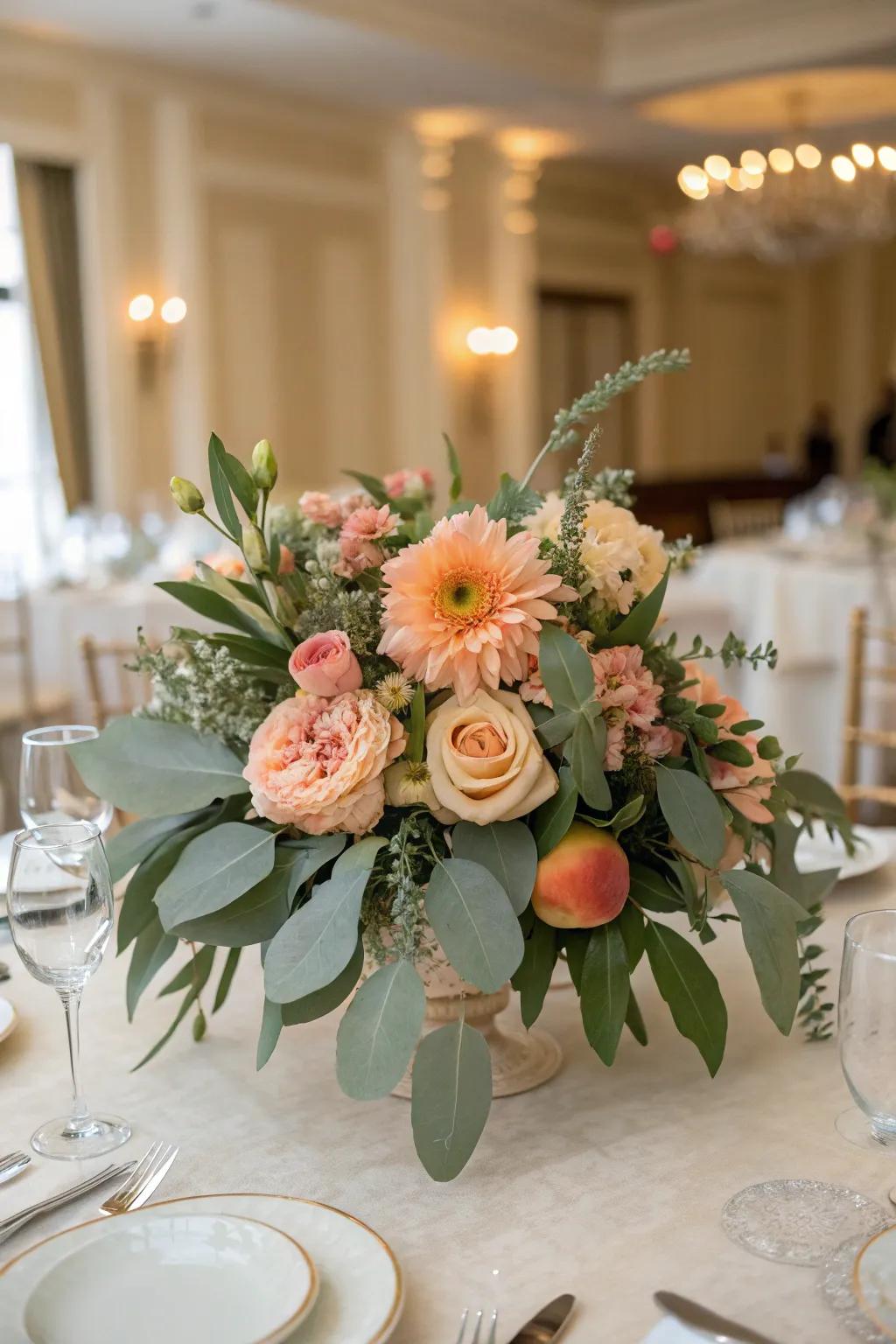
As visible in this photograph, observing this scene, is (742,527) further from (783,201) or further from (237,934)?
(237,934)

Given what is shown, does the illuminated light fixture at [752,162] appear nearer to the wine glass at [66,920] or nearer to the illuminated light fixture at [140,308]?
the illuminated light fixture at [140,308]

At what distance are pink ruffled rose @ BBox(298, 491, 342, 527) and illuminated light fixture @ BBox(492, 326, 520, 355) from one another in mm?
7530

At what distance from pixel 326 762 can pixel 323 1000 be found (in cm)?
18

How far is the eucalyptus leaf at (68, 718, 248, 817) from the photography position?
111 centimetres

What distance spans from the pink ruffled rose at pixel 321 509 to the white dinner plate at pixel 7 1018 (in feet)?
1.75

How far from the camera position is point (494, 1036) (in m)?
1.15

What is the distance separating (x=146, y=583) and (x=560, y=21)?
419cm

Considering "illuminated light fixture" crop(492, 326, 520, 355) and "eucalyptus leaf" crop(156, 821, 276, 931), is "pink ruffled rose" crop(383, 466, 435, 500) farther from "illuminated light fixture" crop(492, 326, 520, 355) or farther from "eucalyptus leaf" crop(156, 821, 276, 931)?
"illuminated light fixture" crop(492, 326, 520, 355)

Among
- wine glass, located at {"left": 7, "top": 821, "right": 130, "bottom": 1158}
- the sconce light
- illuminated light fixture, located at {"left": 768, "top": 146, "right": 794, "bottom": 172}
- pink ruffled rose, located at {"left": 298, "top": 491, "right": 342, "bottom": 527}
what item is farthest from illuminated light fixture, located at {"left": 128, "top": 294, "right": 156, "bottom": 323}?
wine glass, located at {"left": 7, "top": 821, "right": 130, "bottom": 1158}

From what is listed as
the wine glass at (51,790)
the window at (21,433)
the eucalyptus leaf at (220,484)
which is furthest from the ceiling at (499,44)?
the eucalyptus leaf at (220,484)

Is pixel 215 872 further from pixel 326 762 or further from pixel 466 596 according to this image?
pixel 466 596

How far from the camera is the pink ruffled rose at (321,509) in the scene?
1171 millimetres

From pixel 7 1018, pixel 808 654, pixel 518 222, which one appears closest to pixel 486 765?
pixel 7 1018

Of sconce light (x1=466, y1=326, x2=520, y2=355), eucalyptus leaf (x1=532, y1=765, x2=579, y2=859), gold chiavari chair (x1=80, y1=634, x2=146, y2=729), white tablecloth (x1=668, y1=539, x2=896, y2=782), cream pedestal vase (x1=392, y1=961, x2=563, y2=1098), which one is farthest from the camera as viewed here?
sconce light (x1=466, y1=326, x2=520, y2=355)
